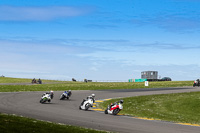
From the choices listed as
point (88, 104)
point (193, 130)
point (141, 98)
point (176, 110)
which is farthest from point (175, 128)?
point (141, 98)

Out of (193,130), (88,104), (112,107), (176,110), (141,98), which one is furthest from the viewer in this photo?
(141,98)

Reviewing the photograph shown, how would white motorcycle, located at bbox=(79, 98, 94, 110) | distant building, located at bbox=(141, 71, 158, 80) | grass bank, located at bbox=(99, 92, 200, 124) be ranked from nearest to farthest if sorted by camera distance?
1. white motorcycle, located at bbox=(79, 98, 94, 110)
2. grass bank, located at bbox=(99, 92, 200, 124)
3. distant building, located at bbox=(141, 71, 158, 80)

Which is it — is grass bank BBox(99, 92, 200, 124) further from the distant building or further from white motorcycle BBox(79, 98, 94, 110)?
the distant building

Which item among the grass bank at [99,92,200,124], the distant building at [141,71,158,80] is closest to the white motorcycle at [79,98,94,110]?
the grass bank at [99,92,200,124]

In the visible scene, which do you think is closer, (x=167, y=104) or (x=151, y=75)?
(x=167, y=104)

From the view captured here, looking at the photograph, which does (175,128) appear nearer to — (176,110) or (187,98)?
(176,110)

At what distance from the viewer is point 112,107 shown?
Answer: 2216 cm

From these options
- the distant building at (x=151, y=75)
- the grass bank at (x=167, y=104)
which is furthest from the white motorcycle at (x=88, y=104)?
the distant building at (x=151, y=75)

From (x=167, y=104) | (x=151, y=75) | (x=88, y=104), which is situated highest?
(x=151, y=75)

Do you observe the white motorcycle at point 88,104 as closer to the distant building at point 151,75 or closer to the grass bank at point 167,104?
the grass bank at point 167,104

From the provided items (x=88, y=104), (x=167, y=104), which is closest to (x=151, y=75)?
(x=167, y=104)

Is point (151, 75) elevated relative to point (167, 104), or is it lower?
elevated

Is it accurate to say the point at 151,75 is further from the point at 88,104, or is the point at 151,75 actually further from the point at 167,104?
the point at 88,104

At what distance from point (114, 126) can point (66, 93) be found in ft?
54.9
